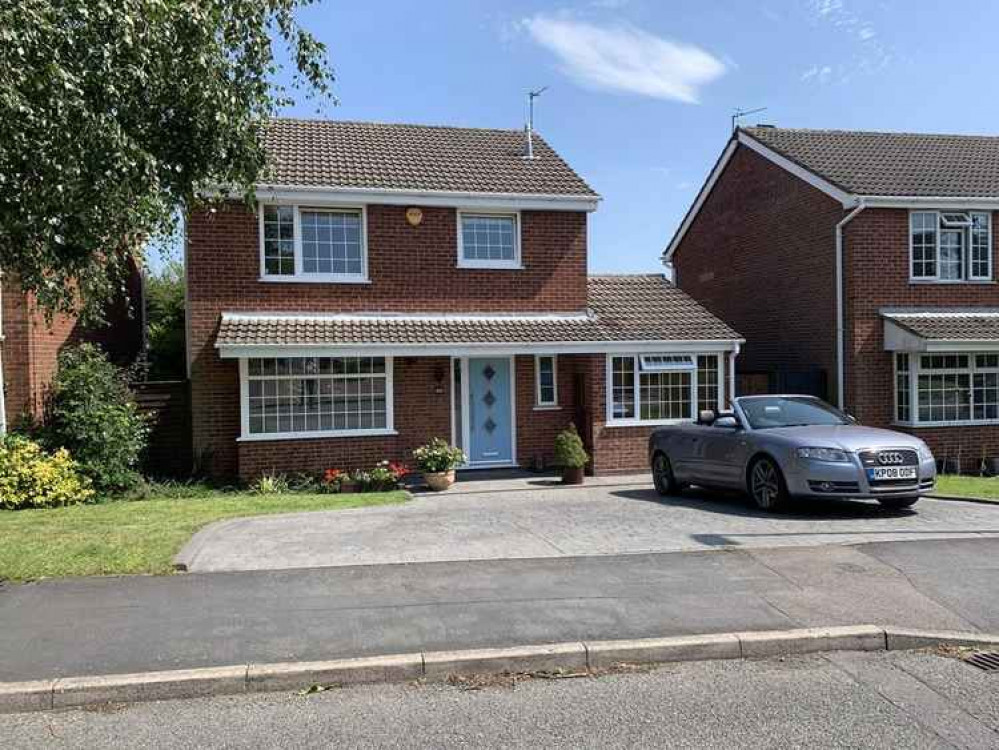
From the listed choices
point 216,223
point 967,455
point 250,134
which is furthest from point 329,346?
point 967,455

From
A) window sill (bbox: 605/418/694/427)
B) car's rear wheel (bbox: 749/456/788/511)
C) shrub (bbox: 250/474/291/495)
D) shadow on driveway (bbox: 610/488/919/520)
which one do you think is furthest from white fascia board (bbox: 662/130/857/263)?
shrub (bbox: 250/474/291/495)

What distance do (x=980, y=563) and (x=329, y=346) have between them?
9.71 meters

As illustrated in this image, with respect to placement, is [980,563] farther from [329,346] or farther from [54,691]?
[329,346]

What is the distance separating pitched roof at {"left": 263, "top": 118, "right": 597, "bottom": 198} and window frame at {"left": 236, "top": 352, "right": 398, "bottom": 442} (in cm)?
305

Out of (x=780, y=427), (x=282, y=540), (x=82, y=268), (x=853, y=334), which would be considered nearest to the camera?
(x=82, y=268)

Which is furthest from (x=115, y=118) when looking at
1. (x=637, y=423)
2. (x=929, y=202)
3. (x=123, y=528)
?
(x=929, y=202)

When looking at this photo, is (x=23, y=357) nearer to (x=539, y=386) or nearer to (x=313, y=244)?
(x=313, y=244)

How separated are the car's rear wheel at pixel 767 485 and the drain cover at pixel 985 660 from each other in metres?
4.98

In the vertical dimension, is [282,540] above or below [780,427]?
below

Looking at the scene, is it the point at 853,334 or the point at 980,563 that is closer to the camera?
the point at 980,563

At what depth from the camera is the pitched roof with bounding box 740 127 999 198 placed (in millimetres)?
17750

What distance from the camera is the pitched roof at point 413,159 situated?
15.5m

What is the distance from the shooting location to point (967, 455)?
17.4 metres

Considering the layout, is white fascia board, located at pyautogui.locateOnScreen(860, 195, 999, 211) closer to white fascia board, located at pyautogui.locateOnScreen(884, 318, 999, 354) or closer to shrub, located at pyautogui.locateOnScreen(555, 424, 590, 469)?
white fascia board, located at pyautogui.locateOnScreen(884, 318, 999, 354)
